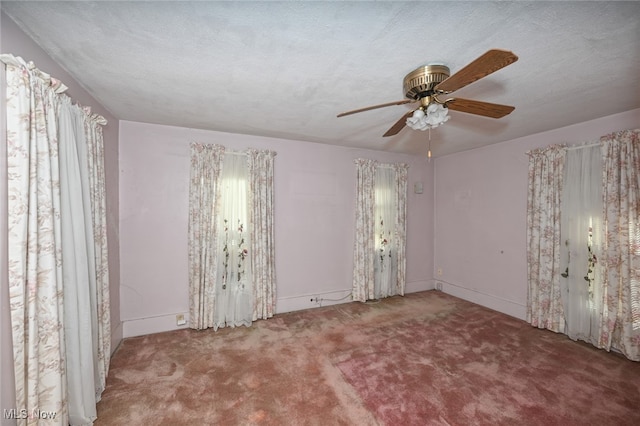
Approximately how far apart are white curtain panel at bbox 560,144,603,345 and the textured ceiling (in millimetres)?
628

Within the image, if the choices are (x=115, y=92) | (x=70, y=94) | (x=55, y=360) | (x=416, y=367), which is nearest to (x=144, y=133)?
(x=115, y=92)

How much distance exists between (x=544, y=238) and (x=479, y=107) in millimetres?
2563

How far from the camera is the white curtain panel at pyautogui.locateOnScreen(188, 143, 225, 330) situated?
3.07 meters

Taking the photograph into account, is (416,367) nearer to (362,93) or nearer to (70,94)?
(362,93)

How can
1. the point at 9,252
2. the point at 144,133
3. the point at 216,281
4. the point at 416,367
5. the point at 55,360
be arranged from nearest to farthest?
the point at 9,252
the point at 55,360
the point at 416,367
the point at 144,133
the point at 216,281

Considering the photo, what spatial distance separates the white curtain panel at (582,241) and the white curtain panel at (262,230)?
3.71 m

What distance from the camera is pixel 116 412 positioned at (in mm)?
1826

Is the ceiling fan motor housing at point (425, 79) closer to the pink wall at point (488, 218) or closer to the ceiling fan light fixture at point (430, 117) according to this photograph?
the ceiling fan light fixture at point (430, 117)

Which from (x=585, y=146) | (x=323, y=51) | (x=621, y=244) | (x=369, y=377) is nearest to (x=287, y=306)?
(x=369, y=377)

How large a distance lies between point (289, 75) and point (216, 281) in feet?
8.50

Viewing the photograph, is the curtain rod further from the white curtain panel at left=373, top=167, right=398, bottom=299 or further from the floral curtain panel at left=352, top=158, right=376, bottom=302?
the floral curtain panel at left=352, top=158, right=376, bottom=302

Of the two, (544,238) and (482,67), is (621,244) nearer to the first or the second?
(544,238)

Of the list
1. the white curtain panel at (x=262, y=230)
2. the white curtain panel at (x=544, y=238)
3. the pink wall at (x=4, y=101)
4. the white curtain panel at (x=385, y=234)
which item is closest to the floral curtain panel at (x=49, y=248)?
the pink wall at (x=4, y=101)

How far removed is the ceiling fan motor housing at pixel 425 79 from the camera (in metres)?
1.58
